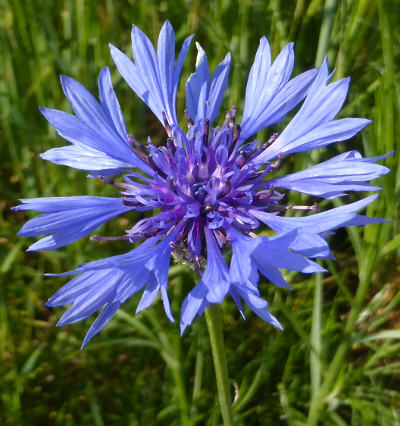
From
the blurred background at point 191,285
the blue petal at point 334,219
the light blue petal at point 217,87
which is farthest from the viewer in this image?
the blurred background at point 191,285

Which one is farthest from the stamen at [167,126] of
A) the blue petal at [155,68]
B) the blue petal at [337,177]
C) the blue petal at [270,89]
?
the blue petal at [337,177]

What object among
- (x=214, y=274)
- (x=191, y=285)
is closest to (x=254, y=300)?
(x=214, y=274)

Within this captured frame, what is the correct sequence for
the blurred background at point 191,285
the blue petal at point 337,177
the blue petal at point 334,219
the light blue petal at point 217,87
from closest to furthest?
the blue petal at point 334,219 → the blue petal at point 337,177 → the light blue petal at point 217,87 → the blurred background at point 191,285

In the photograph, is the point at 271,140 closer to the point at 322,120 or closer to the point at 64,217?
the point at 322,120

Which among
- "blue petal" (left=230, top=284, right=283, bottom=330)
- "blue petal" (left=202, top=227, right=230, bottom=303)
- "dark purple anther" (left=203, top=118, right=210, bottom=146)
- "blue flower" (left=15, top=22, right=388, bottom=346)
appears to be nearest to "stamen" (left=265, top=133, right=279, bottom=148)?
"blue flower" (left=15, top=22, right=388, bottom=346)

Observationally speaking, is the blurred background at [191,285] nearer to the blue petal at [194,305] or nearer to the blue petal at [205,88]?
the blue petal at [205,88]

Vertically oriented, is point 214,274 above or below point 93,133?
below
